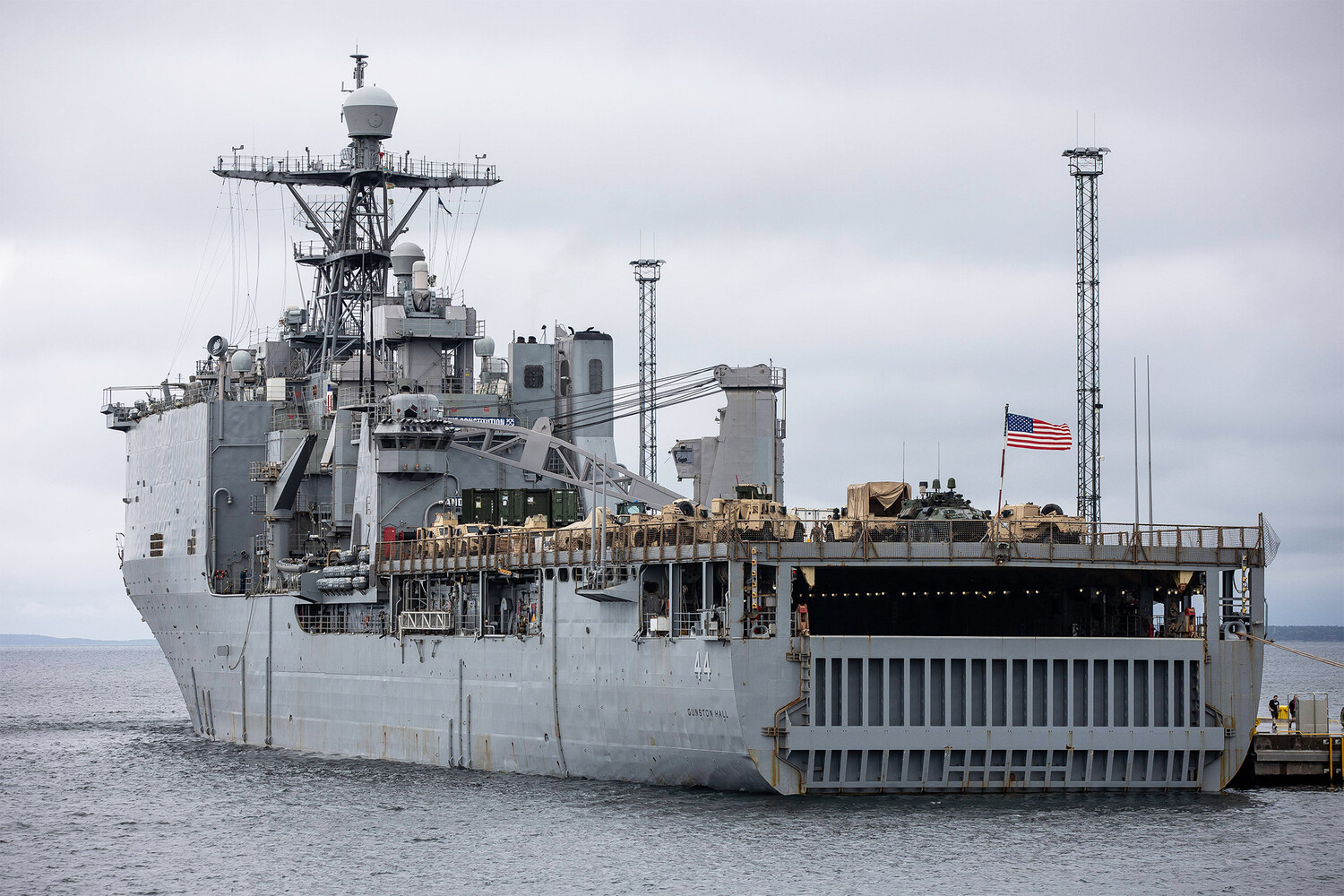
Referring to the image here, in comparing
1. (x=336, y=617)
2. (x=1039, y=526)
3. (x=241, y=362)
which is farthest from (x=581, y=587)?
(x=241, y=362)

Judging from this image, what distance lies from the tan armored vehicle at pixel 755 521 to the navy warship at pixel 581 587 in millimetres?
75

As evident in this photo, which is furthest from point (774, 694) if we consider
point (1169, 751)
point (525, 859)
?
point (1169, 751)

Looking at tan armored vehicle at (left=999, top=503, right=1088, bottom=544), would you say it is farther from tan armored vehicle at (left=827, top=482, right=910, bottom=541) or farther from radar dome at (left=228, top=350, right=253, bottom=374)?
radar dome at (left=228, top=350, right=253, bottom=374)

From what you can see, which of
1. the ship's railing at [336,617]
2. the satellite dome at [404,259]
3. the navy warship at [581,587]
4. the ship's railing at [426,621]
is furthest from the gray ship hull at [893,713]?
the satellite dome at [404,259]

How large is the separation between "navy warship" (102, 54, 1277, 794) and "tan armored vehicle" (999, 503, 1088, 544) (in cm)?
10

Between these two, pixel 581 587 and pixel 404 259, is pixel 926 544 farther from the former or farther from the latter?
pixel 404 259

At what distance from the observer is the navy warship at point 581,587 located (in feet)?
145

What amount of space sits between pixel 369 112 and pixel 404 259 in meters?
7.43

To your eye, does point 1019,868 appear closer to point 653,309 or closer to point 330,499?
point 330,499

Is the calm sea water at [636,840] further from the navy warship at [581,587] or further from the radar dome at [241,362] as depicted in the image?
the radar dome at [241,362]

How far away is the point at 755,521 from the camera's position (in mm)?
44625

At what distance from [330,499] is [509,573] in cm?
1750

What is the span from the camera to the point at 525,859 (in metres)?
40.2

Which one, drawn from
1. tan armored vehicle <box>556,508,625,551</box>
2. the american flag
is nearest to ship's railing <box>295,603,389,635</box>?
tan armored vehicle <box>556,508,625,551</box>
